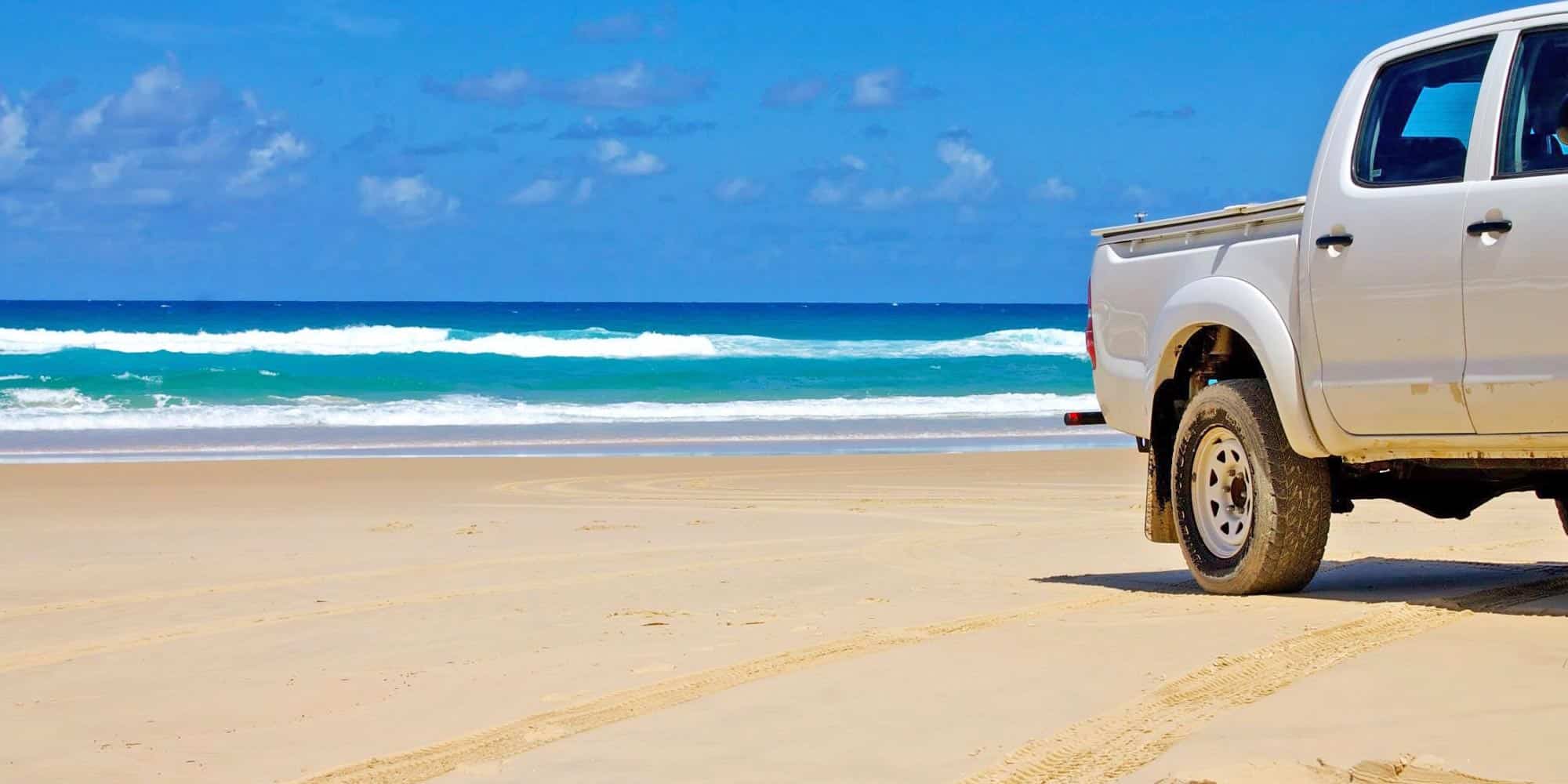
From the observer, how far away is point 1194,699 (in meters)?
4.52

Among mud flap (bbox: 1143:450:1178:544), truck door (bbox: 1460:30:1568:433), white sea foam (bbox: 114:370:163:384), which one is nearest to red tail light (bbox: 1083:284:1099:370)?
mud flap (bbox: 1143:450:1178:544)

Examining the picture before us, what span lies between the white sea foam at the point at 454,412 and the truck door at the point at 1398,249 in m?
18.5

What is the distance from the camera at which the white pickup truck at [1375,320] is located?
5.33 m

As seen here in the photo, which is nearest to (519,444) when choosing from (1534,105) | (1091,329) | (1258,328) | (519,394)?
(519,394)

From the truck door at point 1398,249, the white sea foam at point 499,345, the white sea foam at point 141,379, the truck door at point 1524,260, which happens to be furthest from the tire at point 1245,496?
the white sea foam at point 499,345

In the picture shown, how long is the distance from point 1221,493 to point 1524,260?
1754 millimetres

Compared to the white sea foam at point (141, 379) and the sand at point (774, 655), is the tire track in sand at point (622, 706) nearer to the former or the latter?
the sand at point (774, 655)

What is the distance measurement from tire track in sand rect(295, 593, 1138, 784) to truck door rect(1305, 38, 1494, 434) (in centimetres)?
132

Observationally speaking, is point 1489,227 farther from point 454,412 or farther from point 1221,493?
point 454,412

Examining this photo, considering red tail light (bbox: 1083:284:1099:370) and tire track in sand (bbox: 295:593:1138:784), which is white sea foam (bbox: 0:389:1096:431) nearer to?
red tail light (bbox: 1083:284:1099:370)

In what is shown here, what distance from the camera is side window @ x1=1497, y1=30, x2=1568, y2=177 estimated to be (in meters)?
5.34

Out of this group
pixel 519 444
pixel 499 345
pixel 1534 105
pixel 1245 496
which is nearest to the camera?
pixel 1534 105

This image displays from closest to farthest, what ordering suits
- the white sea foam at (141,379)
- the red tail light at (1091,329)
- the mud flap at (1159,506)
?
the mud flap at (1159,506) → the red tail light at (1091,329) → the white sea foam at (141,379)

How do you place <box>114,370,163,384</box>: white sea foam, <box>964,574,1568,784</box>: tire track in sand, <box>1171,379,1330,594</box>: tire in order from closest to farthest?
<box>964,574,1568,784</box>: tire track in sand
<box>1171,379,1330,594</box>: tire
<box>114,370,163,384</box>: white sea foam
